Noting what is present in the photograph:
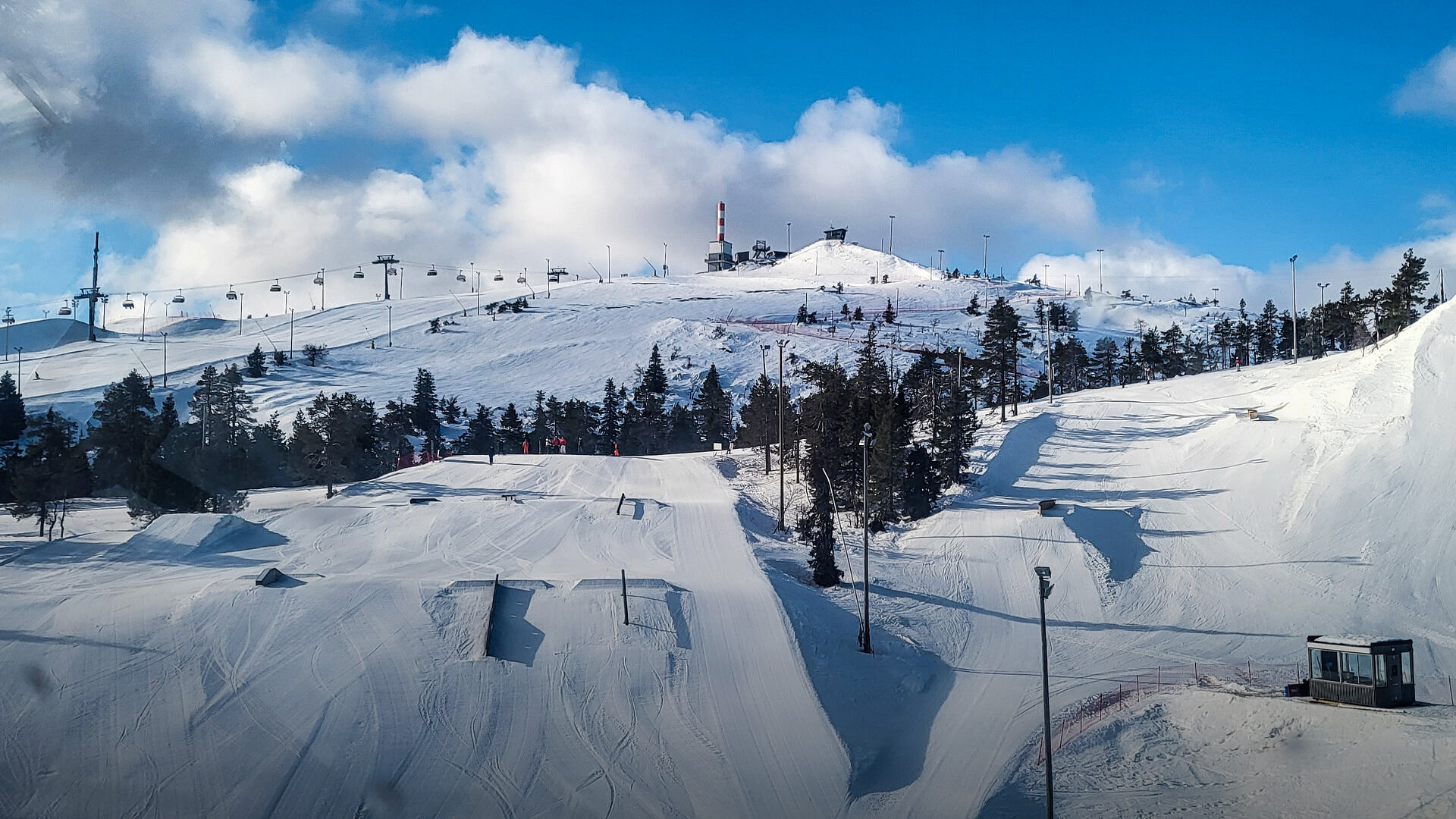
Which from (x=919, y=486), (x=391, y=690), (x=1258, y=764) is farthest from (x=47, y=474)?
(x=1258, y=764)

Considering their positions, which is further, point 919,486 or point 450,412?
point 450,412

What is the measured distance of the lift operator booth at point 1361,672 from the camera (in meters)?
20.9

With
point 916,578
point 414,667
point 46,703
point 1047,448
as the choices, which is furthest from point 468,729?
point 1047,448

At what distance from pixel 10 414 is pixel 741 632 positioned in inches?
1280

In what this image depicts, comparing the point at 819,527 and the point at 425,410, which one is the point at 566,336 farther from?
the point at 819,527

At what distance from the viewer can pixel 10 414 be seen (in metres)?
37.3

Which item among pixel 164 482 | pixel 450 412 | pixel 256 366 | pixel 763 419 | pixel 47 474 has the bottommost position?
pixel 164 482

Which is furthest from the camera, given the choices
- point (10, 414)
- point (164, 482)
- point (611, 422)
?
point (611, 422)

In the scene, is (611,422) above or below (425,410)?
below

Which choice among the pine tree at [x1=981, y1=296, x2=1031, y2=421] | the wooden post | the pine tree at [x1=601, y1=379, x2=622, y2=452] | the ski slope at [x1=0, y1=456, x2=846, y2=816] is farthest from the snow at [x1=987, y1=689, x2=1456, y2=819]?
the pine tree at [x1=601, y1=379, x2=622, y2=452]

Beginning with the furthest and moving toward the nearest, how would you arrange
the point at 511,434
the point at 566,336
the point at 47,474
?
the point at 566,336 < the point at 511,434 < the point at 47,474

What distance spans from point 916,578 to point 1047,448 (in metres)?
21.1

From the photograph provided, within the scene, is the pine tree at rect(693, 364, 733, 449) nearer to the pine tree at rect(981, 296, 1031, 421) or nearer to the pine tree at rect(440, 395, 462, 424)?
the pine tree at rect(981, 296, 1031, 421)

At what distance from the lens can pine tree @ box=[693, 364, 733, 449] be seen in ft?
255
